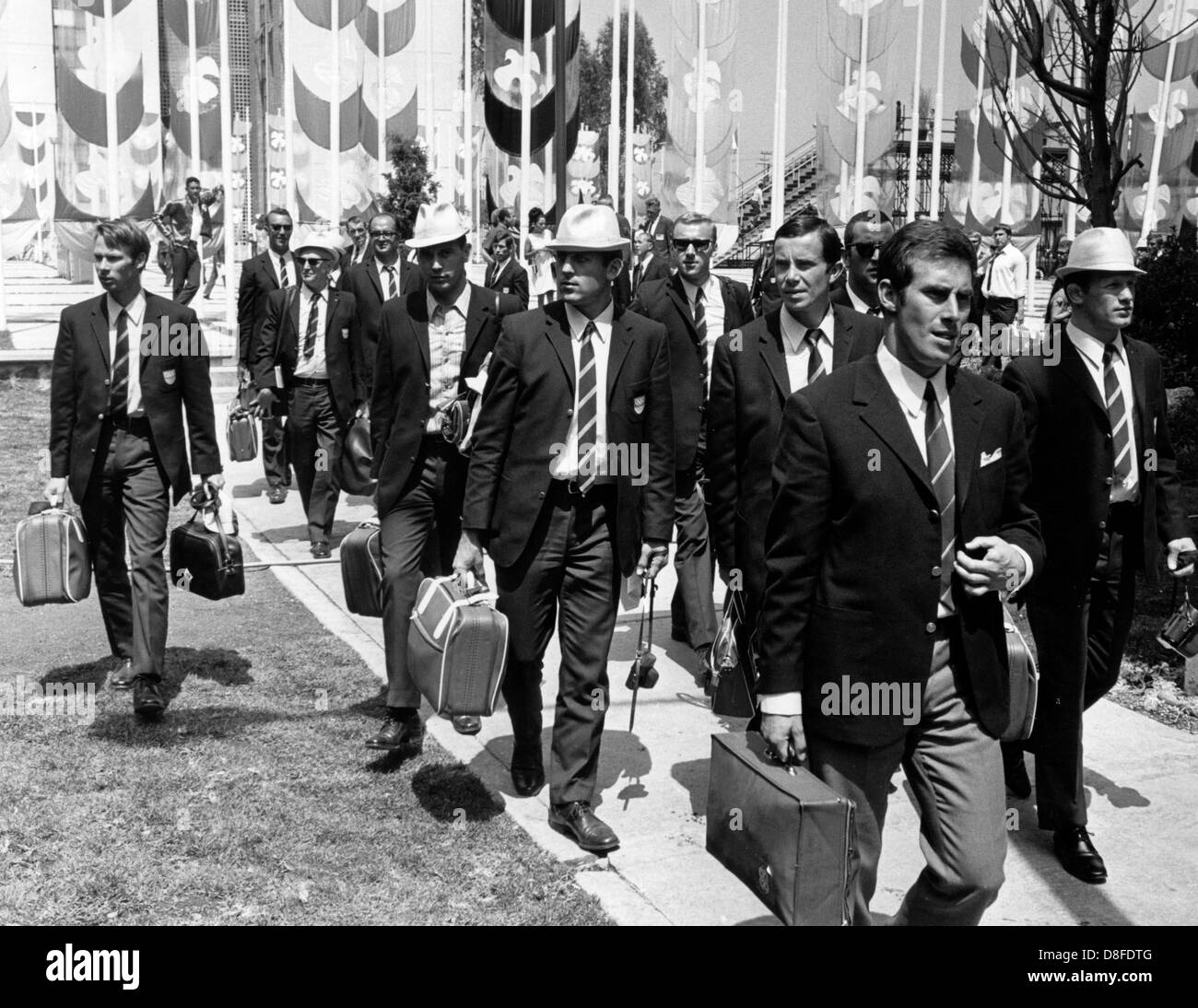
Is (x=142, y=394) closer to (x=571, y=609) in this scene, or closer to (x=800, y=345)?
(x=571, y=609)

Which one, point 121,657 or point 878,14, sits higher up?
point 878,14

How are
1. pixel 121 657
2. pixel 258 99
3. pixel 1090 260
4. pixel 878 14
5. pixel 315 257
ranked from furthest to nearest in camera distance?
pixel 258 99, pixel 878 14, pixel 315 257, pixel 121 657, pixel 1090 260

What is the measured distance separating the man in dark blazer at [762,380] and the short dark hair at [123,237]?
278 cm

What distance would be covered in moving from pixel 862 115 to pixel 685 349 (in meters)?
17.6

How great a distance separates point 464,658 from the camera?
16.8 ft

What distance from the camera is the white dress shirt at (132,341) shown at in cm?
669

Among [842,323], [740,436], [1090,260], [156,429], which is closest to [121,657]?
[156,429]

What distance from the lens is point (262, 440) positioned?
39.1ft

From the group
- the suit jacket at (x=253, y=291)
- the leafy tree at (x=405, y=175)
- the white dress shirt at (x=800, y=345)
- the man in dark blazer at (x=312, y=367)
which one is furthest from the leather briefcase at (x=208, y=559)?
the leafy tree at (x=405, y=175)

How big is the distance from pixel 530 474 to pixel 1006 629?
2047 mm

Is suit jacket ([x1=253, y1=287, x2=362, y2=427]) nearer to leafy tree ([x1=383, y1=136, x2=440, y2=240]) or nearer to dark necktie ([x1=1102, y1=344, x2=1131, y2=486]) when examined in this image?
dark necktie ([x1=1102, y1=344, x2=1131, y2=486])

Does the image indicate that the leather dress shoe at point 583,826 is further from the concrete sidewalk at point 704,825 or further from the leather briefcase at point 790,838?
the leather briefcase at point 790,838

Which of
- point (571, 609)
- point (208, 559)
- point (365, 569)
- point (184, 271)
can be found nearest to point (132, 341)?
point (208, 559)

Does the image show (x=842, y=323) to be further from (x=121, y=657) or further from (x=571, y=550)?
(x=121, y=657)
